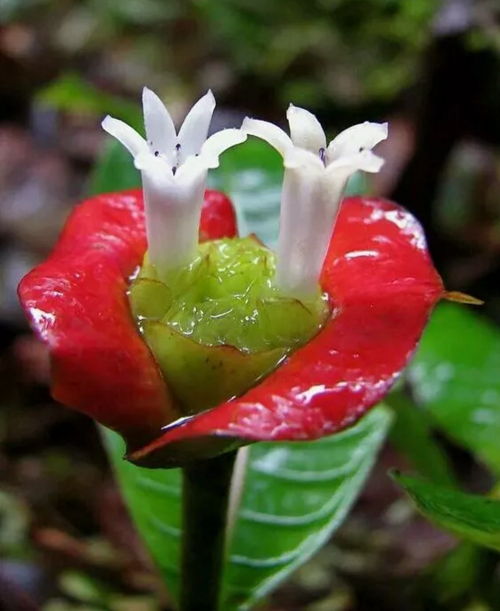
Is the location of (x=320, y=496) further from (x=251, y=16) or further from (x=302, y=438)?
(x=251, y=16)

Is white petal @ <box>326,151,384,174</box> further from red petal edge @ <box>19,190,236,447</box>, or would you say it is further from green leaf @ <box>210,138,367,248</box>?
green leaf @ <box>210,138,367,248</box>

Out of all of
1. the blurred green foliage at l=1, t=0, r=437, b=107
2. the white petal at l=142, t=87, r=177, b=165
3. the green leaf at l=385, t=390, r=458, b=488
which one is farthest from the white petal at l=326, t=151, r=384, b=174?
the blurred green foliage at l=1, t=0, r=437, b=107

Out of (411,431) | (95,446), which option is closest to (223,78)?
(95,446)

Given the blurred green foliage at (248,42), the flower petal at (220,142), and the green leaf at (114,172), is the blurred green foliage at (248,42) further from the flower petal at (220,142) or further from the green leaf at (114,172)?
the flower petal at (220,142)

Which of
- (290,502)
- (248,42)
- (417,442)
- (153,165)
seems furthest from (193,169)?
(248,42)

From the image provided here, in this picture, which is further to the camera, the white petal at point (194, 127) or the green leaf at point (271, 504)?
the green leaf at point (271, 504)

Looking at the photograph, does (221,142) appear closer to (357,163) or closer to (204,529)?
(357,163)

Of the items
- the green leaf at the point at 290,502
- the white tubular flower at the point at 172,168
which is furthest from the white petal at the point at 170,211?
the green leaf at the point at 290,502
